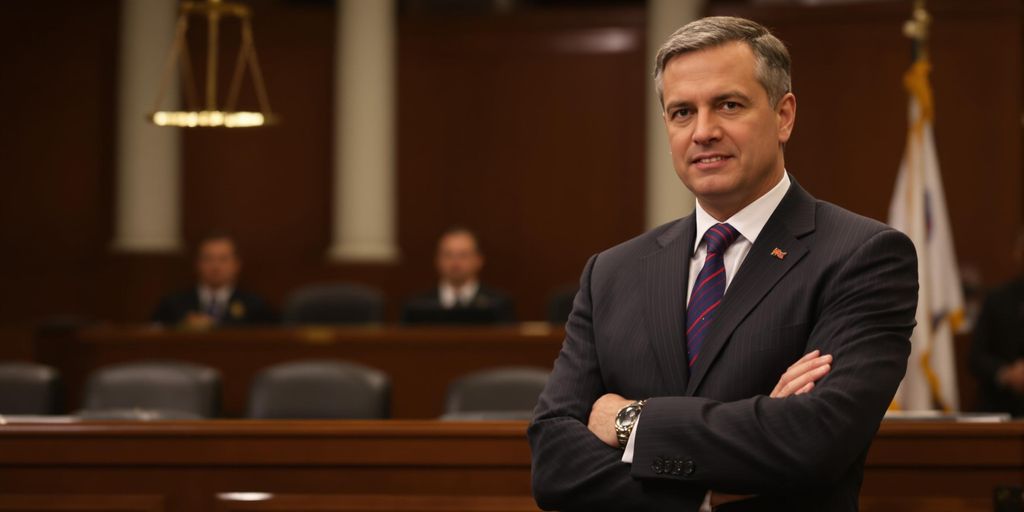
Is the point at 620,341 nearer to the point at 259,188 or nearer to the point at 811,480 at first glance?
the point at 811,480

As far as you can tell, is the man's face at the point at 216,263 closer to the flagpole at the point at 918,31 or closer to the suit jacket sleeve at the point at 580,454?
the flagpole at the point at 918,31

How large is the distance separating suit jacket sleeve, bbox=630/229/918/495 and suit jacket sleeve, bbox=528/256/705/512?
51 mm

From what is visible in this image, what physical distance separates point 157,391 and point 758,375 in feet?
11.4

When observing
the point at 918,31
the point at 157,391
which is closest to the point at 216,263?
the point at 157,391

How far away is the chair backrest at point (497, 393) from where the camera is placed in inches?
194

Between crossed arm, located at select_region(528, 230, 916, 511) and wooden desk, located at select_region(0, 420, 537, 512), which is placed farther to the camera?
wooden desk, located at select_region(0, 420, 537, 512)

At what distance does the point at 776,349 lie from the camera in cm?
231

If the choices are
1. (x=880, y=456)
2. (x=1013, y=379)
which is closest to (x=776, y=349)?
(x=880, y=456)

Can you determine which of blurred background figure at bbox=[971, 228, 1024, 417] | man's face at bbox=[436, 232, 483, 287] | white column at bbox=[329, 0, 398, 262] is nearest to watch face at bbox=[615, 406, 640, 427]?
blurred background figure at bbox=[971, 228, 1024, 417]

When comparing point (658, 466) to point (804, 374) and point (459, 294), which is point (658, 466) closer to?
point (804, 374)

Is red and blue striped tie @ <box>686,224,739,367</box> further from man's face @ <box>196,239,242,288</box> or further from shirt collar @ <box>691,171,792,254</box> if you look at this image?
man's face @ <box>196,239,242,288</box>

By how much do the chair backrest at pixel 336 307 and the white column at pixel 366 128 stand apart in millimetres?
1678

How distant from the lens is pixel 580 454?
2.44 m

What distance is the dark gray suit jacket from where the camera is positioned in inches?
87.2
